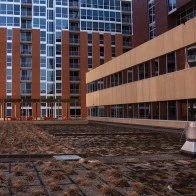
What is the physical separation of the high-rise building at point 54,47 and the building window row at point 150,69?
1418 inches

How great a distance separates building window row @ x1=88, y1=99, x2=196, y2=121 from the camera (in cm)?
2513

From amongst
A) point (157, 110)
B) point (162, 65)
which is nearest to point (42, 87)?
point (157, 110)

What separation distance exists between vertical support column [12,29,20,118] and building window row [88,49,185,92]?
37304 mm

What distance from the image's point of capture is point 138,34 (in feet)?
157

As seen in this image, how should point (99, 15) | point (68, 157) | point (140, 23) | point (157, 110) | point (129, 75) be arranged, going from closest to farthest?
1. point (68, 157)
2. point (157, 110)
3. point (129, 75)
4. point (140, 23)
5. point (99, 15)

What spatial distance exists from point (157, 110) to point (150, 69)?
11.6 ft

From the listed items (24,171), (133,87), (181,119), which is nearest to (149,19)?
(133,87)

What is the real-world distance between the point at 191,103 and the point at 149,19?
23626mm

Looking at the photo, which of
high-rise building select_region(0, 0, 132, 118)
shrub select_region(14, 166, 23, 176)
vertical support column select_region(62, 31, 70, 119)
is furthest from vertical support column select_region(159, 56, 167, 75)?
vertical support column select_region(62, 31, 70, 119)

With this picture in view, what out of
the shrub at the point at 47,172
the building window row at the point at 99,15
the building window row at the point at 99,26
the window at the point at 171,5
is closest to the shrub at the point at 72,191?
the shrub at the point at 47,172

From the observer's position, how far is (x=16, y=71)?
261ft

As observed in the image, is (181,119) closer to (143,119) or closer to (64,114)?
(143,119)

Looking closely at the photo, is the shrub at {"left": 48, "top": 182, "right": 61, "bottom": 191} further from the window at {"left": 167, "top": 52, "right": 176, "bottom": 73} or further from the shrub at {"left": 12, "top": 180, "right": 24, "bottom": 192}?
the window at {"left": 167, "top": 52, "right": 176, "bottom": 73}

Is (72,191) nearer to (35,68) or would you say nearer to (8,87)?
(8,87)
